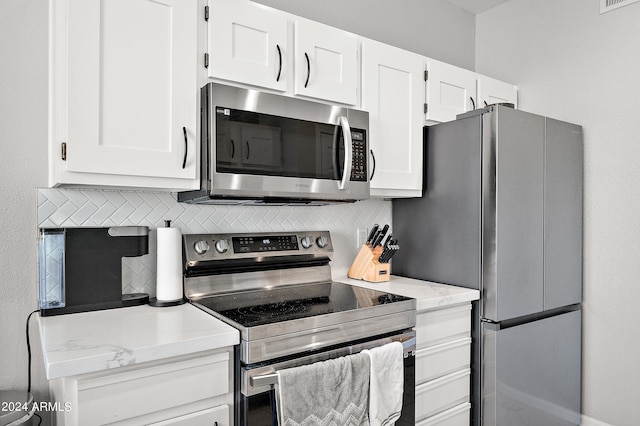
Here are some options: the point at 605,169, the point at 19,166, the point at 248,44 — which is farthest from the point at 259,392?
the point at 605,169

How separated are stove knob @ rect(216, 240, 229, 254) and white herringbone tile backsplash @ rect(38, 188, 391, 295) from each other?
0.30ft

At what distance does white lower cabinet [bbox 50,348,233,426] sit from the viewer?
116 centimetres

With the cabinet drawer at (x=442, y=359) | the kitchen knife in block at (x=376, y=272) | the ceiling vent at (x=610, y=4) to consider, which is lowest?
the cabinet drawer at (x=442, y=359)

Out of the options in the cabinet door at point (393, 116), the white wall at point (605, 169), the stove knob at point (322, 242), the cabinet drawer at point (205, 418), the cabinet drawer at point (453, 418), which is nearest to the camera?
the cabinet drawer at point (205, 418)

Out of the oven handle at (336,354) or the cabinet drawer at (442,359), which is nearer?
the oven handle at (336,354)

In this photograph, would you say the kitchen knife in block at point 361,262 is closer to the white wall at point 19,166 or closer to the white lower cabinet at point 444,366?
the white lower cabinet at point 444,366

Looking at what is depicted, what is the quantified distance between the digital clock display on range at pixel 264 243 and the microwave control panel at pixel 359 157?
46cm

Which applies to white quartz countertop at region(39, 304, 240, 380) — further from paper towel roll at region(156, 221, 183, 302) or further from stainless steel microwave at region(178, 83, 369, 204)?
stainless steel microwave at region(178, 83, 369, 204)

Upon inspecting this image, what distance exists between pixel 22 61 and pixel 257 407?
152cm

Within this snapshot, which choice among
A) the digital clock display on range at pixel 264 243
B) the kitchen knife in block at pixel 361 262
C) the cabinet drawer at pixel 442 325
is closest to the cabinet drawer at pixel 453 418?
the cabinet drawer at pixel 442 325

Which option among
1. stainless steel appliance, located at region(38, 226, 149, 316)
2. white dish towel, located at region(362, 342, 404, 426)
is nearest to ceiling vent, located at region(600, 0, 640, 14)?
white dish towel, located at region(362, 342, 404, 426)

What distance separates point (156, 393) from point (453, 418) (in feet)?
4.75

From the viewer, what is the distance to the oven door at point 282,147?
5.40ft

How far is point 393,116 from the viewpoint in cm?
226
